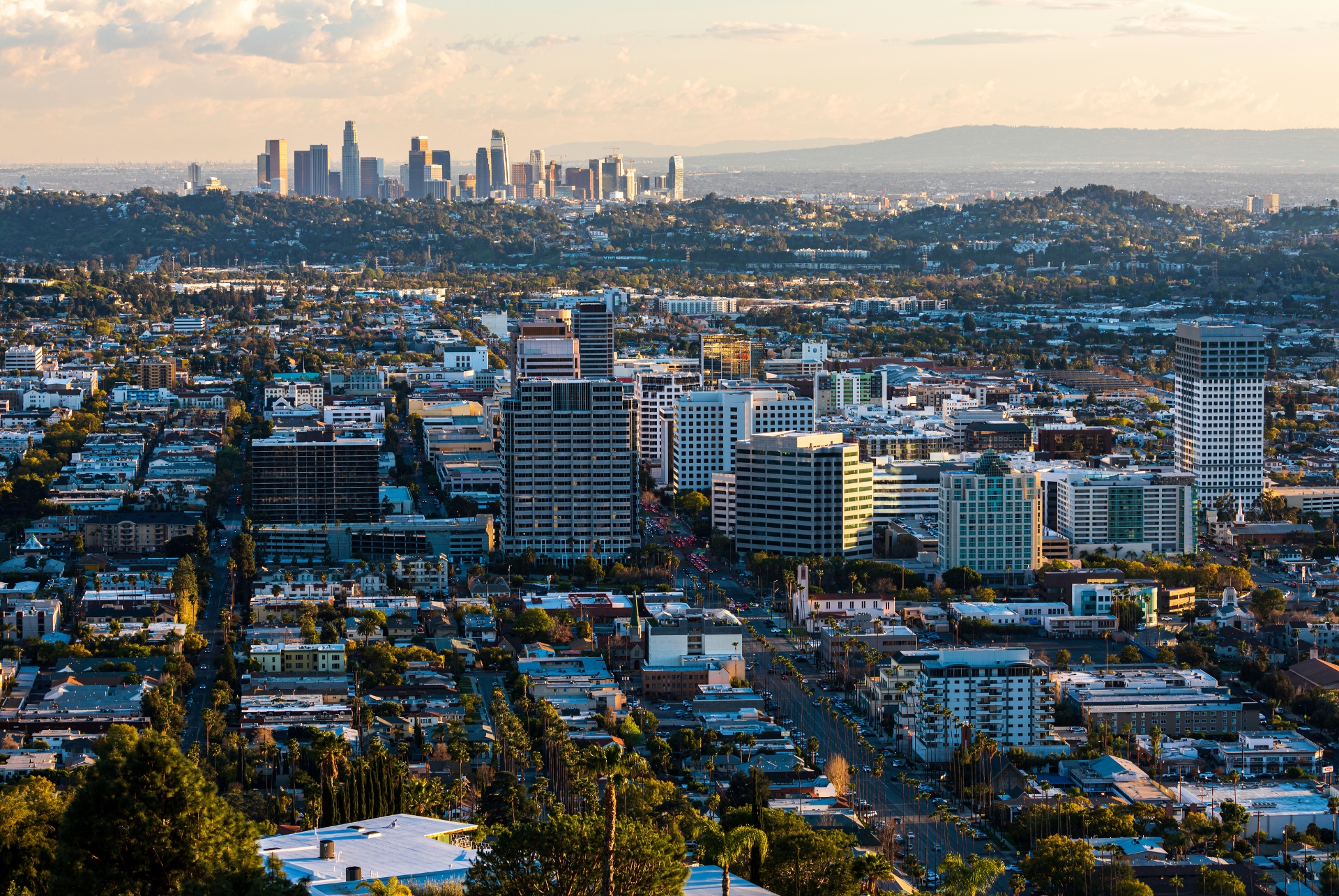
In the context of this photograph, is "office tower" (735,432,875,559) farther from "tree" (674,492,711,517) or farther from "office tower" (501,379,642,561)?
"tree" (674,492,711,517)

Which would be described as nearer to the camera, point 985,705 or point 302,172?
point 985,705

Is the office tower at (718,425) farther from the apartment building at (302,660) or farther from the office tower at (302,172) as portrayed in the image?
the office tower at (302,172)

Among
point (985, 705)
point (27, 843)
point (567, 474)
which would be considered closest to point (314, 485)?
point (567, 474)

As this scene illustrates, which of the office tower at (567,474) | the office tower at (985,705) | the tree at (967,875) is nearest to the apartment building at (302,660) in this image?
the office tower at (985,705)

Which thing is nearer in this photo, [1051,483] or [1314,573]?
[1314,573]

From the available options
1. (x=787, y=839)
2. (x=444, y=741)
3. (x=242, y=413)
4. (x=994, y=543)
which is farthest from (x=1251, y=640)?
(x=242, y=413)

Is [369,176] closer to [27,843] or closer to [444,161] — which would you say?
[444,161]

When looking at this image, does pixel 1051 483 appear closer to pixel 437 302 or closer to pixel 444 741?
pixel 444 741
